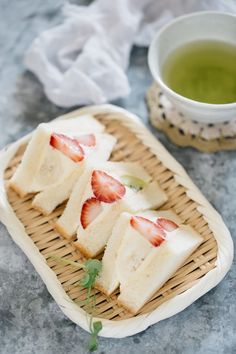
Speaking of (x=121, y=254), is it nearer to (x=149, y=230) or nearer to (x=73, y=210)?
(x=149, y=230)

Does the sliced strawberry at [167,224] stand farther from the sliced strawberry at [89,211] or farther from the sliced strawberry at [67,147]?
the sliced strawberry at [67,147]

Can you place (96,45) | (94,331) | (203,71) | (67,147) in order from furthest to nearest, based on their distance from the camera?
(96,45) → (203,71) → (67,147) → (94,331)

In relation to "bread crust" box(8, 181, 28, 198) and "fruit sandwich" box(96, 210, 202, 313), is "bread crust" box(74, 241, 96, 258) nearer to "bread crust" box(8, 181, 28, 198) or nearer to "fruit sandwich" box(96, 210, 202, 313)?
"fruit sandwich" box(96, 210, 202, 313)

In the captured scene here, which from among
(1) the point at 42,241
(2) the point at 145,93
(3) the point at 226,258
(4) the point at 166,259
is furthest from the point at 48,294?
(2) the point at 145,93

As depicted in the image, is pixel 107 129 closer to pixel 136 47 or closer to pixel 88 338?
pixel 136 47

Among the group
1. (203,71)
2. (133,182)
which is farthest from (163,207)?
(203,71)

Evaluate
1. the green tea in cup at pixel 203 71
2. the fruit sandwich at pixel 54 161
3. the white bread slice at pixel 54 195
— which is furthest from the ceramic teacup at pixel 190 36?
the white bread slice at pixel 54 195
